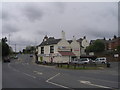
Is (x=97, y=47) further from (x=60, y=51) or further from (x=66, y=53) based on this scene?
(x=60, y=51)

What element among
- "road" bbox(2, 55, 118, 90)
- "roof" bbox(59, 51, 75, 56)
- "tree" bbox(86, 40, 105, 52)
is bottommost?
"road" bbox(2, 55, 118, 90)

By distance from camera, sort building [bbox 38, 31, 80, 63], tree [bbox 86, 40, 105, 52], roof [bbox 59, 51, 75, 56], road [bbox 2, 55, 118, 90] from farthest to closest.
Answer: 1. tree [bbox 86, 40, 105, 52]
2. building [bbox 38, 31, 80, 63]
3. roof [bbox 59, 51, 75, 56]
4. road [bbox 2, 55, 118, 90]

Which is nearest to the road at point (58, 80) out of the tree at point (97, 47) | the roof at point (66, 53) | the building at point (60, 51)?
the roof at point (66, 53)

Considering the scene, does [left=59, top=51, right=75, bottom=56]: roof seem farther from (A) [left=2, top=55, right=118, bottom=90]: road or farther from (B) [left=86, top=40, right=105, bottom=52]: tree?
(A) [left=2, top=55, right=118, bottom=90]: road

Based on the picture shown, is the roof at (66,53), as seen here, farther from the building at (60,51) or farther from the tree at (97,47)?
the tree at (97,47)

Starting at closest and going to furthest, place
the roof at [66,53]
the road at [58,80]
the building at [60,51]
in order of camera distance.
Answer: the road at [58,80]
the roof at [66,53]
the building at [60,51]

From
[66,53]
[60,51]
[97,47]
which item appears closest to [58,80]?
[60,51]

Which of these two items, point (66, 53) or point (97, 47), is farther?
point (97, 47)

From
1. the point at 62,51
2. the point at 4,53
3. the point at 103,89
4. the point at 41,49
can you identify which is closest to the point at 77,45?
the point at 62,51

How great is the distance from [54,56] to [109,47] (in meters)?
45.7

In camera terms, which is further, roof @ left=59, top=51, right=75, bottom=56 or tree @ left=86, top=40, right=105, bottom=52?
tree @ left=86, top=40, right=105, bottom=52

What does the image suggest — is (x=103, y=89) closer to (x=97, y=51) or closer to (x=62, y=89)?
(x=62, y=89)

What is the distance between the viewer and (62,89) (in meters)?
11.3

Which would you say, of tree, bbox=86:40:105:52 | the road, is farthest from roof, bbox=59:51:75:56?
the road
